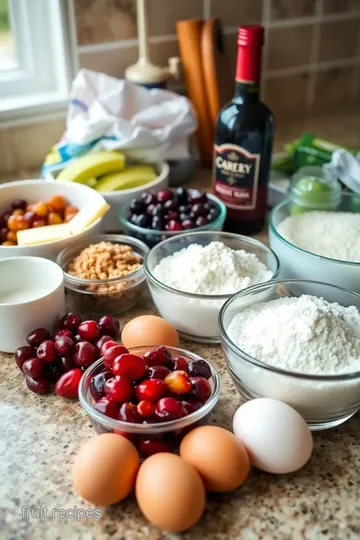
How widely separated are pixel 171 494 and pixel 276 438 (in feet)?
0.43

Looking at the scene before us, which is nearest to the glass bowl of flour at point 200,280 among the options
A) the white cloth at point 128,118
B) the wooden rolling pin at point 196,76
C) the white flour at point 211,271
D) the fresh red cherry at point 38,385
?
the white flour at point 211,271

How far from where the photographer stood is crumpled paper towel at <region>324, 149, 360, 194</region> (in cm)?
115

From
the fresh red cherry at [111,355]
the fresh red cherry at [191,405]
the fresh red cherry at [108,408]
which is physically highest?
the fresh red cherry at [111,355]

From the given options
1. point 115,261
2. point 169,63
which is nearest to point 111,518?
point 115,261

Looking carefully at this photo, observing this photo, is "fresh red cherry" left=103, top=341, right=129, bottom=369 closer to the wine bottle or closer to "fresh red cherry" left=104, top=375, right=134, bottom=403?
"fresh red cherry" left=104, top=375, right=134, bottom=403

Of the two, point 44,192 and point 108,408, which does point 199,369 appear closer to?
point 108,408

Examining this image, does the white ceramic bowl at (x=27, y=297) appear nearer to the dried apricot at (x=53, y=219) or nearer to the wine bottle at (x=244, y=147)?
the dried apricot at (x=53, y=219)

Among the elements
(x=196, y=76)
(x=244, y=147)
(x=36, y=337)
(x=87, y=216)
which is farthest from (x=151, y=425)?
(x=196, y=76)

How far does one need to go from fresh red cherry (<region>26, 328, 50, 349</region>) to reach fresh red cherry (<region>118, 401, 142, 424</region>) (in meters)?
0.20

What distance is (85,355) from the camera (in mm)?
755

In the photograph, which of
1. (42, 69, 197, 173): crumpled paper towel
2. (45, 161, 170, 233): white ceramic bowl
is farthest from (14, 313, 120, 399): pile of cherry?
(42, 69, 197, 173): crumpled paper towel

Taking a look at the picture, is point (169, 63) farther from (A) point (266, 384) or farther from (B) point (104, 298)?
(A) point (266, 384)

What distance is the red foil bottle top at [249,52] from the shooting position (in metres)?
0.91

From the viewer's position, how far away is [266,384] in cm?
67
